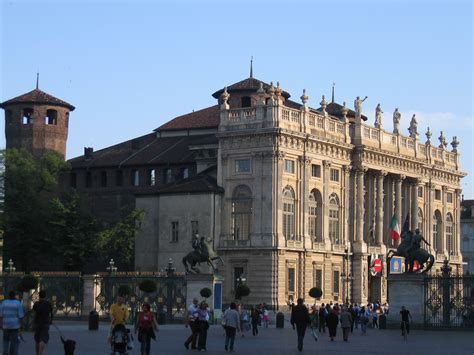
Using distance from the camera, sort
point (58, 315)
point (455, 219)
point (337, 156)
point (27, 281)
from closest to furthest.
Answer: point (27, 281)
point (58, 315)
point (337, 156)
point (455, 219)

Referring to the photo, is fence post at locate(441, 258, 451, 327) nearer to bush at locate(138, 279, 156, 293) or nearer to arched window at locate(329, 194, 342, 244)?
bush at locate(138, 279, 156, 293)

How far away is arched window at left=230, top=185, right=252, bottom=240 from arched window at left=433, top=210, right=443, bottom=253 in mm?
28421

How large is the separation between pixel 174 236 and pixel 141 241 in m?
4.24

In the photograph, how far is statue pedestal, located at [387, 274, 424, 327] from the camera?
5612 cm

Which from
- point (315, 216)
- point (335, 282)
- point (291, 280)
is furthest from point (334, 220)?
point (291, 280)

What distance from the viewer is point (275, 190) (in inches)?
3474

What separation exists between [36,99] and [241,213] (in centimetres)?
3546

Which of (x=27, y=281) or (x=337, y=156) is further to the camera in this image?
(x=337, y=156)

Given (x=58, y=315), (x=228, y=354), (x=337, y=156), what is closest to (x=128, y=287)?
(x=58, y=315)

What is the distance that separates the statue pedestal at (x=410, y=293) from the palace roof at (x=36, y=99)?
67476 mm

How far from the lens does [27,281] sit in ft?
212

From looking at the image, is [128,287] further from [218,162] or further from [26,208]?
[26,208]

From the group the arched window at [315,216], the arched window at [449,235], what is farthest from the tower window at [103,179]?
the arched window at [449,235]

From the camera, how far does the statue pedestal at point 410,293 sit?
56125 millimetres
